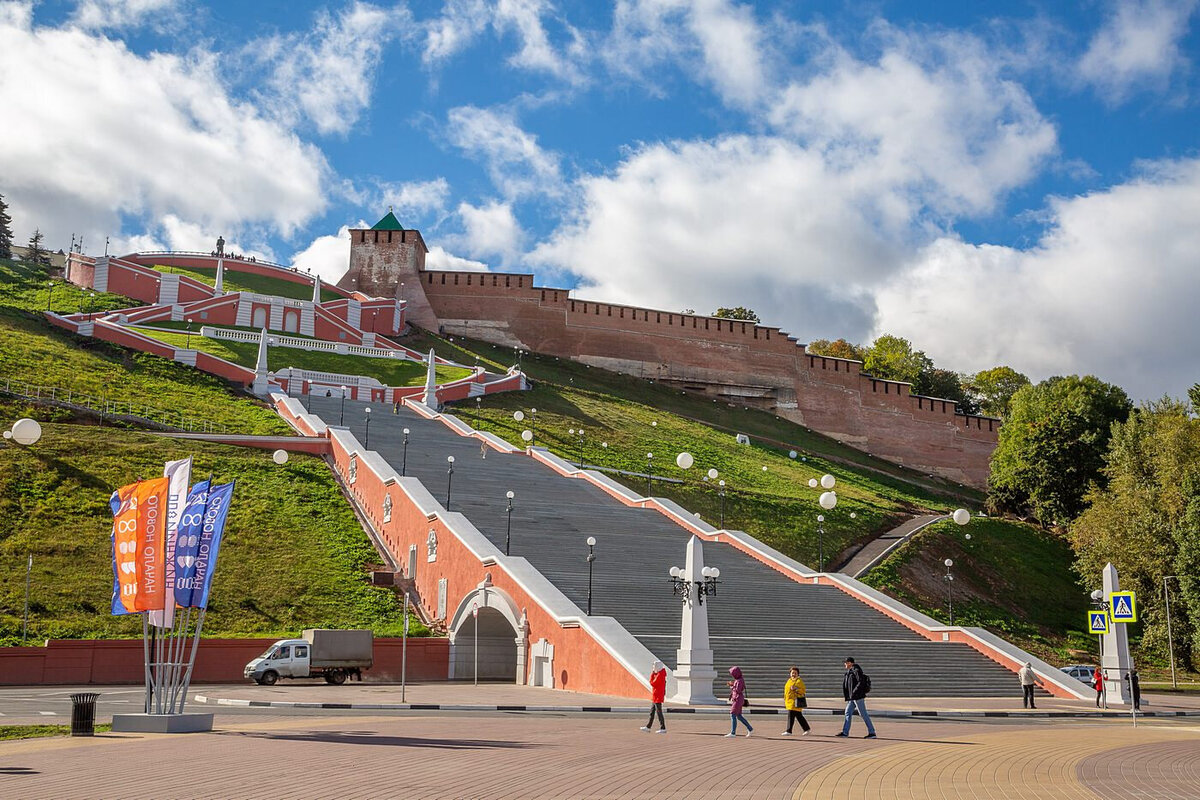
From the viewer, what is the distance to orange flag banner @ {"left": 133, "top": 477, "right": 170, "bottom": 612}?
1241cm

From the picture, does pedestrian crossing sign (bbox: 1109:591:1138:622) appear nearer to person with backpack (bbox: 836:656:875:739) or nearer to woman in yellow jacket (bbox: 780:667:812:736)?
person with backpack (bbox: 836:656:875:739)

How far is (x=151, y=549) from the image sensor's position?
40.9 ft

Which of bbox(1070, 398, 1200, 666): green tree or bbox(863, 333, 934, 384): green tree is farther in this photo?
bbox(863, 333, 934, 384): green tree

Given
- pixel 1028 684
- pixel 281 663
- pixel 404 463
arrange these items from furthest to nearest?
pixel 404 463 < pixel 281 663 < pixel 1028 684

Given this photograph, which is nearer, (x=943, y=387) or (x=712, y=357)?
(x=712, y=357)

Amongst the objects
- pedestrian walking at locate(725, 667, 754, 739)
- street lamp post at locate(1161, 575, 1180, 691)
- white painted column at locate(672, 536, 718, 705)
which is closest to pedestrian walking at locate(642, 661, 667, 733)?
pedestrian walking at locate(725, 667, 754, 739)

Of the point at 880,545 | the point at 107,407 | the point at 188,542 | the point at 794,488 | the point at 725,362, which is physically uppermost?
the point at 725,362

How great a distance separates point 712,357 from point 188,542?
54898mm

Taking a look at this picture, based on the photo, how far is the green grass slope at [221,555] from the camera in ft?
71.9

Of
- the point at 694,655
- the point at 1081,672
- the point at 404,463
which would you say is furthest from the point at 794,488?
the point at 694,655

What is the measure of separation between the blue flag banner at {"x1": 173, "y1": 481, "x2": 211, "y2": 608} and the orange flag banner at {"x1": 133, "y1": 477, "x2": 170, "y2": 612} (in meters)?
0.16

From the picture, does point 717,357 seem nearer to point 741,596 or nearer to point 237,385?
point 237,385

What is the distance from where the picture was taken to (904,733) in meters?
13.8

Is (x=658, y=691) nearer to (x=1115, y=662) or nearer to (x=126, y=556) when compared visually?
(x=126, y=556)
